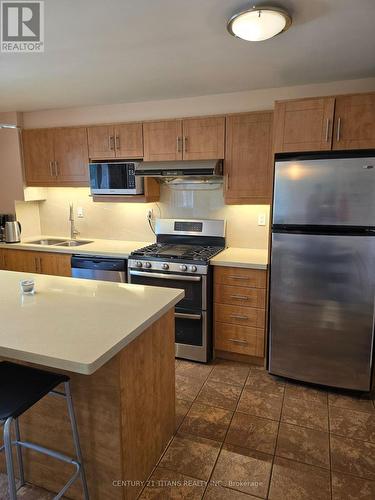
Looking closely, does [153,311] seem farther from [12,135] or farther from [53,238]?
[12,135]

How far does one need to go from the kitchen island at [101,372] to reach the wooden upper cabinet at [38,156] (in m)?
2.16

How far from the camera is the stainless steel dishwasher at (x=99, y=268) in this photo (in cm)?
321

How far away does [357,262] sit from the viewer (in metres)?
2.36

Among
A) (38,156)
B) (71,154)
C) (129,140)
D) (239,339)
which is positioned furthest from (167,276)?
(38,156)

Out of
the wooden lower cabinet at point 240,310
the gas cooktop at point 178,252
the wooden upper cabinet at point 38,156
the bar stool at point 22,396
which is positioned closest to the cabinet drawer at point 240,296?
the wooden lower cabinet at point 240,310

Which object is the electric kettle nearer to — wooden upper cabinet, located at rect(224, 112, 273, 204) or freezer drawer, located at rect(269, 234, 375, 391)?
wooden upper cabinet, located at rect(224, 112, 273, 204)

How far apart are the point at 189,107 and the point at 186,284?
1703 millimetres

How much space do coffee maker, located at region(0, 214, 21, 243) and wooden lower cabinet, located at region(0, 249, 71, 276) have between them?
5.9 inches

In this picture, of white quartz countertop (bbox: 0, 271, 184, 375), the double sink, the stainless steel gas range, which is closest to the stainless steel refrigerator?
the stainless steel gas range

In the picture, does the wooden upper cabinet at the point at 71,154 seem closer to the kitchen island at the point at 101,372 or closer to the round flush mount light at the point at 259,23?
the kitchen island at the point at 101,372

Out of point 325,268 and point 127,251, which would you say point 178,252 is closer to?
point 127,251

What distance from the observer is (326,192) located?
2373 millimetres

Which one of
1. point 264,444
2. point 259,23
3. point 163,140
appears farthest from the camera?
point 163,140

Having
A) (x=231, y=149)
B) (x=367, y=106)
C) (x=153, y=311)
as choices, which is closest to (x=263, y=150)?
(x=231, y=149)
